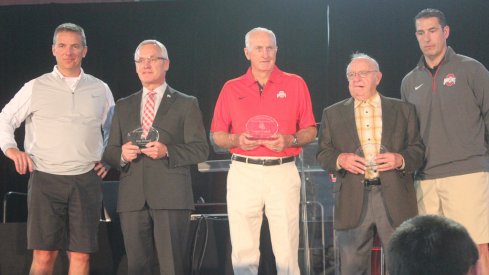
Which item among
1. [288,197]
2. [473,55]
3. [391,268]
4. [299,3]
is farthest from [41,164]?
[473,55]

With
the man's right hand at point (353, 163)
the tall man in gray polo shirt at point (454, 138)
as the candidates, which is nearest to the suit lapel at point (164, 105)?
the man's right hand at point (353, 163)

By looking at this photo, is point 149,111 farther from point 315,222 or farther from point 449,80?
point 449,80

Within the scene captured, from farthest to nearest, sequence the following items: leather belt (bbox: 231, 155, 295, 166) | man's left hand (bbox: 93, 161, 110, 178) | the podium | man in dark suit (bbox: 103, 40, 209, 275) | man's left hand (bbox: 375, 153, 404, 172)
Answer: the podium → man's left hand (bbox: 93, 161, 110, 178) → leather belt (bbox: 231, 155, 295, 166) → man in dark suit (bbox: 103, 40, 209, 275) → man's left hand (bbox: 375, 153, 404, 172)

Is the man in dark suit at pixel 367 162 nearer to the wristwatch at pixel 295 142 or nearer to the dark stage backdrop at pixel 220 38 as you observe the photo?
the wristwatch at pixel 295 142

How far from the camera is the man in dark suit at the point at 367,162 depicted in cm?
414

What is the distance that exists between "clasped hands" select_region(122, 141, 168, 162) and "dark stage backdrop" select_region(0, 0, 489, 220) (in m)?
3.17

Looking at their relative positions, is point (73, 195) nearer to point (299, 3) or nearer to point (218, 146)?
point (218, 146)

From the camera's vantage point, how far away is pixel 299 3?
7562 millimetres

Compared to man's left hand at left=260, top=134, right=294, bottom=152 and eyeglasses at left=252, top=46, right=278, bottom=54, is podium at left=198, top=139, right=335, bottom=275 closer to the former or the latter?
man's left hand at left=260, top=134, right=294, bottom=152

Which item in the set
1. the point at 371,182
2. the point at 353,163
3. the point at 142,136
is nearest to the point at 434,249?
the point at 353,163

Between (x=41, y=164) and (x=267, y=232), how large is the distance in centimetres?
159

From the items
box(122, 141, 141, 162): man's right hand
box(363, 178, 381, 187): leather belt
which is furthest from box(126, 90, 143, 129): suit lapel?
box(363, 178, 381, 187): leather belt

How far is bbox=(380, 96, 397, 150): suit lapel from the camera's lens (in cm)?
425

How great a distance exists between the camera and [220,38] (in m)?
7.68
